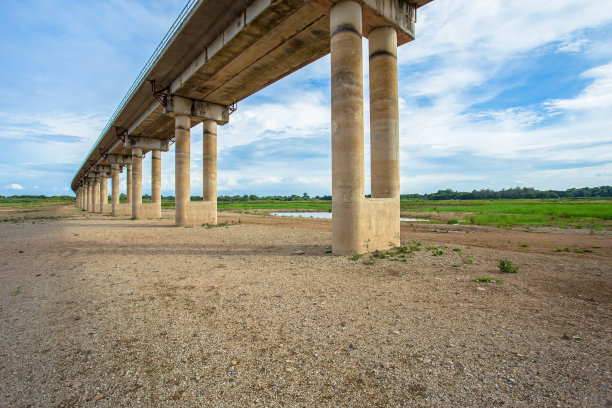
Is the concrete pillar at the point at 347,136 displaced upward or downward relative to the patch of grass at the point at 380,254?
upward

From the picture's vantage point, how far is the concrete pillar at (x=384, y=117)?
34.9 ft

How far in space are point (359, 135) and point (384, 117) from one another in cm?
222

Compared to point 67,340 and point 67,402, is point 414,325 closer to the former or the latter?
point 67,402

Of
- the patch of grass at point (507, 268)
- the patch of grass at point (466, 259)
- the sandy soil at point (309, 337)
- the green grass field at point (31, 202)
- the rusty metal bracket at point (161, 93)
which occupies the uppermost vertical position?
the rusty metal bracket at point (161, 93)

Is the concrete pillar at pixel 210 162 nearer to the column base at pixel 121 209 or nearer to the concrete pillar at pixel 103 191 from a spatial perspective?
the column base at pixel 121 209

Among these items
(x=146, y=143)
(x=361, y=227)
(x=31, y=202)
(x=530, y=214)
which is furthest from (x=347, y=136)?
(x=31, y=202)

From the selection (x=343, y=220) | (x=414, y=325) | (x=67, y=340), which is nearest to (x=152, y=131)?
(x=343, y=220)

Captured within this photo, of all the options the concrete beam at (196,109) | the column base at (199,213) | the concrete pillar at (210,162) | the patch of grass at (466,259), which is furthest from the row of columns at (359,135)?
the concrete beam at (196,109)

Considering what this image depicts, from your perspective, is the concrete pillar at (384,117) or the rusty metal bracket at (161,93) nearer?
the concrete pillar at (384,117)

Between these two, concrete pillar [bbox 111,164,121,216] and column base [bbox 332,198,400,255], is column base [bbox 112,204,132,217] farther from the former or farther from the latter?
column base [bbox 332,198,400,255]

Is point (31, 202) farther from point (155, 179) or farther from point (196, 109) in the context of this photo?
point (196, 109)

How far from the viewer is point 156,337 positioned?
12.5 feet

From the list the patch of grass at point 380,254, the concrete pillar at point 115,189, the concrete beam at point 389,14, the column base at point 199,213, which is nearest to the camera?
the patch of grass at point 380,254

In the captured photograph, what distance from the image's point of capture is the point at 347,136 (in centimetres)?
902
